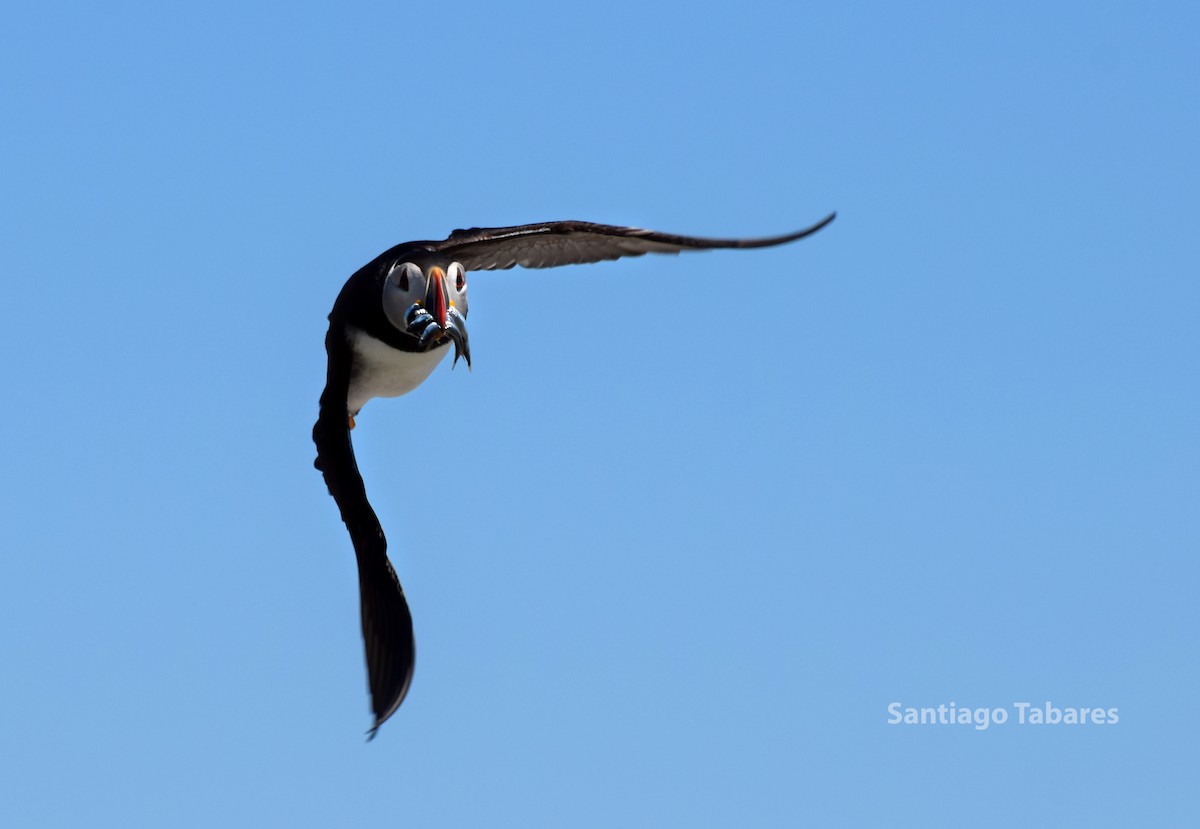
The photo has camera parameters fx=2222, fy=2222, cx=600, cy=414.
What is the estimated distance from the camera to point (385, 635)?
88.9 ft

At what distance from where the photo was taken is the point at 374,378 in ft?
98.1

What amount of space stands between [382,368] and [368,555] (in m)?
2.98

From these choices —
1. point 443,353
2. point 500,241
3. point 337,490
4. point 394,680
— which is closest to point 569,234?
point 500,241

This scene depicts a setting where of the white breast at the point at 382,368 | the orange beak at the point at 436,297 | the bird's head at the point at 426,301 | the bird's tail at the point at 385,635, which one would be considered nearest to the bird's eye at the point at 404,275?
the bird's head at the point at 426,301

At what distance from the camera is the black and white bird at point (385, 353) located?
27.3m

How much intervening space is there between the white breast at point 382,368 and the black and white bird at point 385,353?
1cm

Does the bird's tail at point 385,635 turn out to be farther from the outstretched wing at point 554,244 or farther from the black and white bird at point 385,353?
the outstretched wing at point 554,244

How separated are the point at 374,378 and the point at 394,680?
4.95m

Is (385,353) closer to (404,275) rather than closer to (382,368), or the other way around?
(382,368)

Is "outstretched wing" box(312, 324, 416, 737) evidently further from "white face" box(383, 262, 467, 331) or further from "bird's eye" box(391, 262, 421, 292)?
"bird's eye" box(391, 262, 421, 292)

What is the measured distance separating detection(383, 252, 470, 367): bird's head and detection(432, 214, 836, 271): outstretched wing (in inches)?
53.2

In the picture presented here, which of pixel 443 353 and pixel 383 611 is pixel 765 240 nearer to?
pixel 443 353

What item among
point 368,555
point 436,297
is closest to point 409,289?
point 436,297

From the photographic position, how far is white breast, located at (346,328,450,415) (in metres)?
29.5
